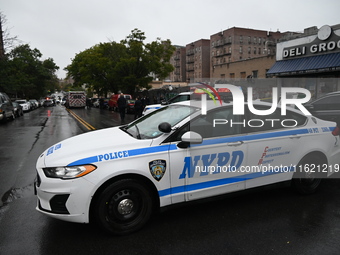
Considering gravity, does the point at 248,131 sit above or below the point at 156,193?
above

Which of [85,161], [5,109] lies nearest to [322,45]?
[85,161]

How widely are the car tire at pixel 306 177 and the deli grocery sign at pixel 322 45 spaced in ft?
48.0

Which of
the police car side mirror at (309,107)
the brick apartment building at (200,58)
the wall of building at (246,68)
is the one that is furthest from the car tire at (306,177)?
the brick apartment building at (200,58)

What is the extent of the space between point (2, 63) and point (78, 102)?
36.5 ft

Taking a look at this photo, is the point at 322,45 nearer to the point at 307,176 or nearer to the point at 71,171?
the point at 307,176

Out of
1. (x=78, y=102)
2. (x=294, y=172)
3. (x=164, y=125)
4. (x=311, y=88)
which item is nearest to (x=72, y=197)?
(x=164, y=125)

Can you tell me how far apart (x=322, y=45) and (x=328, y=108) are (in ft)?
31.3

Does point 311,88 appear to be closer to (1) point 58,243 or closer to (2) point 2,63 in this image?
(1) point 58,243

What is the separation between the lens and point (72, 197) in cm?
302

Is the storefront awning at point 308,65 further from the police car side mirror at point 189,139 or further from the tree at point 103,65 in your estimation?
the tree at point 103,65

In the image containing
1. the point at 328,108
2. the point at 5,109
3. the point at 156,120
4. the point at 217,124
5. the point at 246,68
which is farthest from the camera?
the point at 246,68

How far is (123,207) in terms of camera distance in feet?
10.6

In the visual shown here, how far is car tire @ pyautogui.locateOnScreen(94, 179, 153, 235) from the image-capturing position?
312 cm

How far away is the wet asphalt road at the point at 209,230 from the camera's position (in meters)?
2.98
